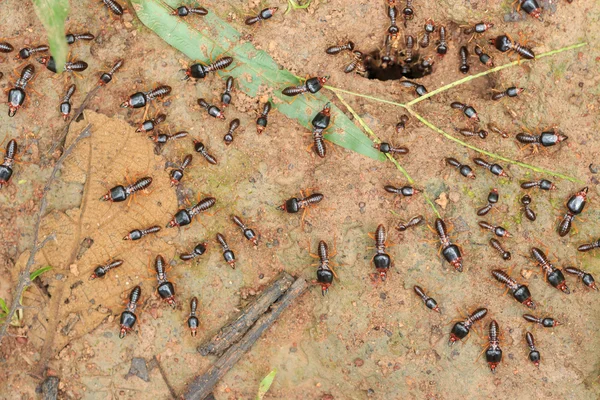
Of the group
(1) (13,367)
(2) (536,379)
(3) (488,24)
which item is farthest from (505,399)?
(1) (13,367)

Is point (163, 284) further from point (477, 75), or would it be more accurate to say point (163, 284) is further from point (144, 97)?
point (477, 75)

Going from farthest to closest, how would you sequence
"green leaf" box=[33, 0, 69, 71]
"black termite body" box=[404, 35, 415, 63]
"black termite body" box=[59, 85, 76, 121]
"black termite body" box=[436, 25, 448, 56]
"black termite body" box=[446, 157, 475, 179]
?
"black termite body" box=[404, 35, 415, 63]
"black termite body" box=[436, 25, 448, 56]
"black termite body" box=[59, 85, 76, 121]
"black termite body" box=[446, 157, 475, 179]
"green leaf" box=[33, 0, 69, 71]

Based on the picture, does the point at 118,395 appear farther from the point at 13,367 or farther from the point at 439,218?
the point at 439,218

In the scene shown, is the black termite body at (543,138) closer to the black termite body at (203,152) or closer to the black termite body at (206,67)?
the black termite body at (206,67)

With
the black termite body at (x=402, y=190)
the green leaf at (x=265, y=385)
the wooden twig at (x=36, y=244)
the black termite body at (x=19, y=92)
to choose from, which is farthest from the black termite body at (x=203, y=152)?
the green leaf at (x=265, y=385)

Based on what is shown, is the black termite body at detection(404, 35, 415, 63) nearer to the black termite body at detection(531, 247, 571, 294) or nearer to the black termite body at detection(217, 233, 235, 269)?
the black termite body at detection(531, 247, 571, 294)

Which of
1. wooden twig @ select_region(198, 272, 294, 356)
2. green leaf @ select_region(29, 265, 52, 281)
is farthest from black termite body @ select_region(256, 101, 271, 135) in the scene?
green leaf @ select_region(29, 265, 52, 281)
